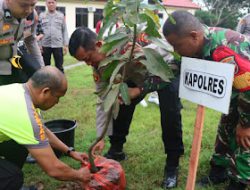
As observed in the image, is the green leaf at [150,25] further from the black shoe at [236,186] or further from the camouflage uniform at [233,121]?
the black shoe at [236,186]

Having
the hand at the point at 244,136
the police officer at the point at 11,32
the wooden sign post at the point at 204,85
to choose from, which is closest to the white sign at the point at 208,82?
the wooden sign post at the point at 204,85

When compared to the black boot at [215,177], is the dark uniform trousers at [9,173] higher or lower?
higher

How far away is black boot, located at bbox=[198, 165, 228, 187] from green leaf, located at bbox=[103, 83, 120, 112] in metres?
1.38

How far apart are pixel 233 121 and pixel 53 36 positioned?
4.96 metres

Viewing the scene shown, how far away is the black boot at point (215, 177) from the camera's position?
3.05 meters

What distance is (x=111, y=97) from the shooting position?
210 cm

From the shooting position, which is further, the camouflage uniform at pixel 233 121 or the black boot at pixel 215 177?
the black boot at pixel 215 177

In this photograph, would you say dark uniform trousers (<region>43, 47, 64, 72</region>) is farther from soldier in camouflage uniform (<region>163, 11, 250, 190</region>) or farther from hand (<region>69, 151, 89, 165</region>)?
soldier in camouflage uniform (<region>163, 11, 250, 190</region>)

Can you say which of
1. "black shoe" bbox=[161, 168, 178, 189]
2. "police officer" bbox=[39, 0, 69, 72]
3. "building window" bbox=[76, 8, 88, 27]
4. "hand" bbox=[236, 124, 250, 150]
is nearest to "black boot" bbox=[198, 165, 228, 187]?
"black shoe" bbox=[161, 168, 178, 189]

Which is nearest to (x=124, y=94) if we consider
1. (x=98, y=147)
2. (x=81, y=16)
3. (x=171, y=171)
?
(x=98, y=147)

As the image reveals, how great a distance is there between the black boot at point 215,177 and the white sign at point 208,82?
1.07 m

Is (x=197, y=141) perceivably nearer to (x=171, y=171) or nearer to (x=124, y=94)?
(x=124, y=94)

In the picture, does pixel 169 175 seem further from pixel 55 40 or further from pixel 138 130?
pixel 55 40

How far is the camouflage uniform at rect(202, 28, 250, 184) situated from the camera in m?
2.34
